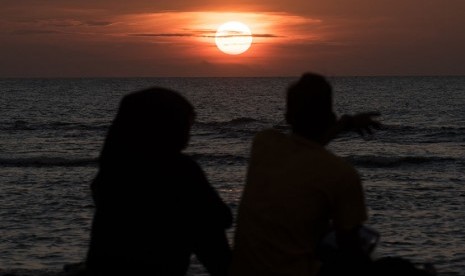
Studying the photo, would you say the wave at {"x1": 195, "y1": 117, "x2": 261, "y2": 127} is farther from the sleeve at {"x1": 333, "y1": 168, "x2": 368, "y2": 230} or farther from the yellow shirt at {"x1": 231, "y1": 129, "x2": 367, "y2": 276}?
the sleeve at {"x1": 333, "y1": 168, "x2": 368, "y2": 230}

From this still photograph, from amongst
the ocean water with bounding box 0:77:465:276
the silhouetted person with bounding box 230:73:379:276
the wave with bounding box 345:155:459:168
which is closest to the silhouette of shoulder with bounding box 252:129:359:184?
the silhouetted person with bounding box 230:73:379:276

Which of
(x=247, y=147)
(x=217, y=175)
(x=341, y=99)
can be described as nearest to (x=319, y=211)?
(x=217, y=175)

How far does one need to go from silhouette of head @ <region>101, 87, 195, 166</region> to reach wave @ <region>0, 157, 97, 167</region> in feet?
86.8

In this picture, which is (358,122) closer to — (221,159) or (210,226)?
(210,226)

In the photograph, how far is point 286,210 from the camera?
3.34 meters

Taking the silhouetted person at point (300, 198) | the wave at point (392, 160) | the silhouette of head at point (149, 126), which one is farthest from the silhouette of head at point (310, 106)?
the wave at point (392, 160)

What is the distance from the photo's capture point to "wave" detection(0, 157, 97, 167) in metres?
29.4

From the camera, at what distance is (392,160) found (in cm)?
2980

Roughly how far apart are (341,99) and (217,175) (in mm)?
61800

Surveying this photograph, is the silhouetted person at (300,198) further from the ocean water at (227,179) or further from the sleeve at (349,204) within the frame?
the ocean water at (227,179)

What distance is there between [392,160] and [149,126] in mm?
27129

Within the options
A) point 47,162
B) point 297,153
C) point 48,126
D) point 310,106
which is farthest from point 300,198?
point 48,126

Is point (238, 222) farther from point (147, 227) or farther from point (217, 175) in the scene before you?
point (217, 175)

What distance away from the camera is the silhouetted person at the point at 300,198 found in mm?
3219
